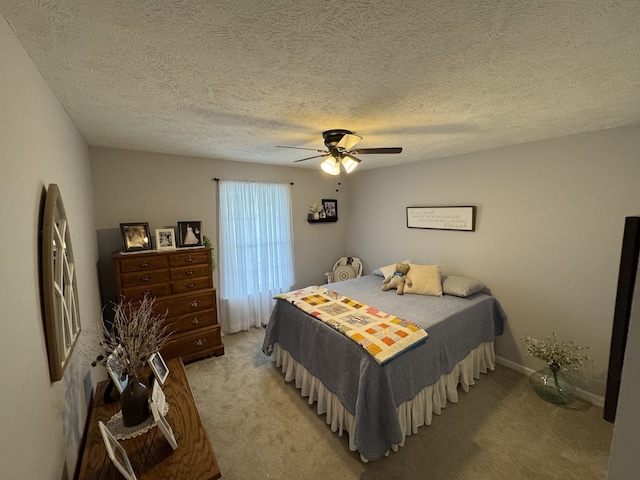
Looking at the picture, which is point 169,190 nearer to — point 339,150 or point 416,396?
point 339,150

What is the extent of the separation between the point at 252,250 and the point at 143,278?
4.47 feet

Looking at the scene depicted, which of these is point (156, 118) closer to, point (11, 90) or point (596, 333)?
point (11, 90)

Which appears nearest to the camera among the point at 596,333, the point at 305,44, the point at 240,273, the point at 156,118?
the point at 305,44

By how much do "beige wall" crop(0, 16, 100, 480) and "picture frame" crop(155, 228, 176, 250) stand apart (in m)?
1.48

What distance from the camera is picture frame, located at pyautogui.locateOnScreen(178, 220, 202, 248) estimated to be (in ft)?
9.54

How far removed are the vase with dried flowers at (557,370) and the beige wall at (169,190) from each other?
301 cm

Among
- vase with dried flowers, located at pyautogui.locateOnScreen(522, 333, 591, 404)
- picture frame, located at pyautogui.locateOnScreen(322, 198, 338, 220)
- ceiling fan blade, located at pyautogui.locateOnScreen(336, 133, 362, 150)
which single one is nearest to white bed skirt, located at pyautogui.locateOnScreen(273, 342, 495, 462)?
vase with dried flowers, located at pyautogui.locateOnScreen(522, 333, 591, 404)

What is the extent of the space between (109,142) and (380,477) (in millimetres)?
3506

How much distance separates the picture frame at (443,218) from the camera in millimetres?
2926

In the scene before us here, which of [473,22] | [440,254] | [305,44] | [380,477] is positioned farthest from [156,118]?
[440,254]

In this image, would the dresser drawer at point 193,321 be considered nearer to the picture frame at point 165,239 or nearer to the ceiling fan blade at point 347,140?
the picture frame at point 165,239

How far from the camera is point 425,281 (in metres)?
2.88

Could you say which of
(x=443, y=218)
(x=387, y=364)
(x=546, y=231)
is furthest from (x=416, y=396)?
(x=443, y=218)

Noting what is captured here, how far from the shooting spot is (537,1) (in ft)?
2.57
